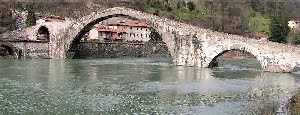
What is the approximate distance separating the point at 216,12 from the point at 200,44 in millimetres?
110367

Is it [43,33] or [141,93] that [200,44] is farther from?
[43,33]

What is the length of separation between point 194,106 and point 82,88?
9472mm

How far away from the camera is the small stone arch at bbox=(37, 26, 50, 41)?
270ft

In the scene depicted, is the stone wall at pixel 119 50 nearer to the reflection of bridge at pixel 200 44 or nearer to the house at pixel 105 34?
the reflection of bridge at pixel 200 44

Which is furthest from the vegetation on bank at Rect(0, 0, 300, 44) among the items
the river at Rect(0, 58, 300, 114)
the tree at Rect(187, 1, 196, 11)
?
the river at Rect(0, 58, 300, 114)

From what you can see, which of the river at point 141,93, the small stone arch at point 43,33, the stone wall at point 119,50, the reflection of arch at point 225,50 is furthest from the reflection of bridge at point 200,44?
the small stone arch at point 43,33

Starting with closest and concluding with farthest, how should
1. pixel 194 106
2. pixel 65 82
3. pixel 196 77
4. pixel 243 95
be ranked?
pixel 194 106 < pixel 243 95 < pixel 65 82 < pixel 196 77

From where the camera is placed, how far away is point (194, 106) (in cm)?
2836

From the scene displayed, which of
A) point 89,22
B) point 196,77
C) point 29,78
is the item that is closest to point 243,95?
point 196,77

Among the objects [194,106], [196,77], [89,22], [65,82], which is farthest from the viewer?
[89,22]

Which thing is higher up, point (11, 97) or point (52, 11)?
point (52, 11)

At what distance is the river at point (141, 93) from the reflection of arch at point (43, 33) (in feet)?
119

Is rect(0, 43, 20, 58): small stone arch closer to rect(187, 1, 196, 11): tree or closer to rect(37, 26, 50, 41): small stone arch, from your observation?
rect(37, 26, 50, 41): small stone arch

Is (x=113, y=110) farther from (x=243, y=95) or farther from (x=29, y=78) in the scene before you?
(x=29, y=78)
